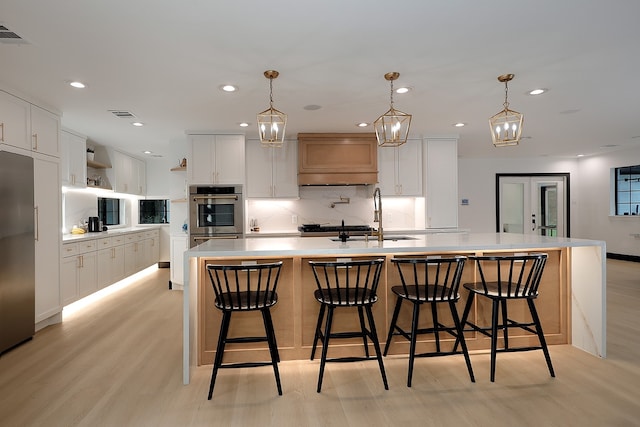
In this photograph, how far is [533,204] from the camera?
820 centimetres

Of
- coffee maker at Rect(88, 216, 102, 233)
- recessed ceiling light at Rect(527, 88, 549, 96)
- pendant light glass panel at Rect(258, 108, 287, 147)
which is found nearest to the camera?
pendant light glass panel at Rect(258, 108, 287, 147)

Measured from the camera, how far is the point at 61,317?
4.01m

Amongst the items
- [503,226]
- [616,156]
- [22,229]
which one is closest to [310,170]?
[22,229]

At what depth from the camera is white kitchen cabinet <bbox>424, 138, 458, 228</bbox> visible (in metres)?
5.57

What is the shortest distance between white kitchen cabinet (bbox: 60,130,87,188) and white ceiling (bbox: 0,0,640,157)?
1.59 ft

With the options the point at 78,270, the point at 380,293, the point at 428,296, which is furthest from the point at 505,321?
the point at 78,270

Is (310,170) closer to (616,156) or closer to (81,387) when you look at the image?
(81,387)

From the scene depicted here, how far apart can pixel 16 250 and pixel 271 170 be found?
3.12 m

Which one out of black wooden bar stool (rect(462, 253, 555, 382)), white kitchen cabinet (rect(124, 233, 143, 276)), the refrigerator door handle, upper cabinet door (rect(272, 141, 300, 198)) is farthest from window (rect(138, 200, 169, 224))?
black wooden bar stool (rect(462, 253, 555, 382))

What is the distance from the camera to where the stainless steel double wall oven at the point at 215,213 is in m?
5.02

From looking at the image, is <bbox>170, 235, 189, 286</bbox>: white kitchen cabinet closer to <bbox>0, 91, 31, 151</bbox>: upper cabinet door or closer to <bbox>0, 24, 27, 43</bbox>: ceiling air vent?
<bbox>0, 91, 31, 151</bbox>: upper cabinet door

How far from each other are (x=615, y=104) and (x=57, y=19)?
5.29 metres

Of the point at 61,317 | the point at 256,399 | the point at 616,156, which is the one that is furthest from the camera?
the point at 616,156

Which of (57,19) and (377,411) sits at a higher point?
(57,19)
